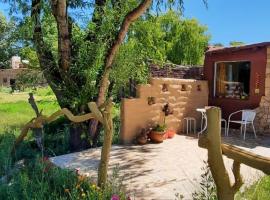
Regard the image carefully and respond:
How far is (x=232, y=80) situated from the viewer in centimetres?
1413

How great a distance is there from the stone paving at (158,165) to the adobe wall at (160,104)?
723 mm

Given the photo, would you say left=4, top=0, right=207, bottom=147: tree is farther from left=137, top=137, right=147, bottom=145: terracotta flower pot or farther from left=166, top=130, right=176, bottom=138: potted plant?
left=166, top=130, right=176, bottom=138: potted plant

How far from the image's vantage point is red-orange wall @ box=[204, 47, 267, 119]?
12.7m

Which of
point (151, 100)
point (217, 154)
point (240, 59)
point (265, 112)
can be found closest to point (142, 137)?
point (151, 100)

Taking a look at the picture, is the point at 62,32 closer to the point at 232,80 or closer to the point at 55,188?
the point at 55,188

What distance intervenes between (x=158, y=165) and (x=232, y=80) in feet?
24.8

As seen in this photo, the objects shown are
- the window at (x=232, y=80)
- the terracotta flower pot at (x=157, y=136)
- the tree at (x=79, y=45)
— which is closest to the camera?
the tree at (x=79, y=45)

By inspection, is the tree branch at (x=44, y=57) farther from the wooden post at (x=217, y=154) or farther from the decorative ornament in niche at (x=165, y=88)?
the wooden post at (x=217, y=154)

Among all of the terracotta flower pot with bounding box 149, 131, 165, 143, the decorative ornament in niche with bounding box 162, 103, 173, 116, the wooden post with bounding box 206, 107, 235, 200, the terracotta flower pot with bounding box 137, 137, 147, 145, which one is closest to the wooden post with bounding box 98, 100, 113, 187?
the wooden post with bounding box 206, 107, 235, 200

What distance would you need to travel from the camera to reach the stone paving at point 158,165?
19.6 ft

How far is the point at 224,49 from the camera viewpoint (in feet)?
45.1

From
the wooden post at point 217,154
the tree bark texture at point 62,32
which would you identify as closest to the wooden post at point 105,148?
the wooden post at point 217,154

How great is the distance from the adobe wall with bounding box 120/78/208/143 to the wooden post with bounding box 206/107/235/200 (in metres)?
7.31

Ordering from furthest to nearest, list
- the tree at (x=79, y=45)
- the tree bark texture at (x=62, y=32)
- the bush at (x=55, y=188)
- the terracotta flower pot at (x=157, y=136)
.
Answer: the terracotta flower pot at (x=157, y=136)
the tree at (x=79, y=45)
the tree bark texture at (x=62, y=32)
the bush at (x=55, y=188)
